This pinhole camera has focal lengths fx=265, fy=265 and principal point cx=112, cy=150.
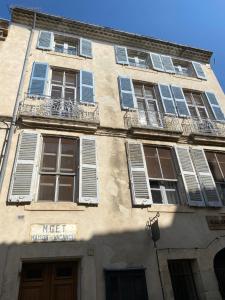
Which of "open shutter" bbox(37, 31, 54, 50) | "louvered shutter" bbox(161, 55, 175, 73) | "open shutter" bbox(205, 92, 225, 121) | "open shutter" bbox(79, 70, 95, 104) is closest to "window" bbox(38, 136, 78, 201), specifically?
"open shutter" bbox(79, 70, 95, 104)

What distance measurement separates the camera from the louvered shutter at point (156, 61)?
11.6 metres

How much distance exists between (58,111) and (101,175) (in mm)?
2599

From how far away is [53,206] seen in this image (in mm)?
6156

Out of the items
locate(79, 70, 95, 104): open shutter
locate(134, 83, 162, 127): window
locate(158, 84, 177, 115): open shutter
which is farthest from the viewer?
locate(158, 84, 177, 115): open shutter

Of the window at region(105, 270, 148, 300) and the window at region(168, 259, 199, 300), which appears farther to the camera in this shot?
the window at region(168, 259, 199, 300)

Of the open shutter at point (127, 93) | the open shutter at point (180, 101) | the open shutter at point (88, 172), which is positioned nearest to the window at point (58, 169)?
the open shutter at point (88, 172)

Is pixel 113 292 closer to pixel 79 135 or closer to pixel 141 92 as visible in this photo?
pixel 79 135

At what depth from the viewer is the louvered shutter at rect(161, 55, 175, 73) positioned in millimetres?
11681

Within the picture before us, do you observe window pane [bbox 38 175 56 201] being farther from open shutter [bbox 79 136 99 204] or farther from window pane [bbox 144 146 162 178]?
window pane [bbox 144 146 162 178]

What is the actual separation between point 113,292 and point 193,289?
2108 millimetres

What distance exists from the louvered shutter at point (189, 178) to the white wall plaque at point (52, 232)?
332 cm

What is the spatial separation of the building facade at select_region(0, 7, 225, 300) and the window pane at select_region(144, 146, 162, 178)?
0.12 ft

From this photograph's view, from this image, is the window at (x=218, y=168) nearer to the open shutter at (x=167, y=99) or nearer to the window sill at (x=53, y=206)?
the open shutter at (x=167, y=99)

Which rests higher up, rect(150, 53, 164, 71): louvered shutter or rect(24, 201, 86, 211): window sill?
rect(150, 53, 164, 71): louvered shutter
